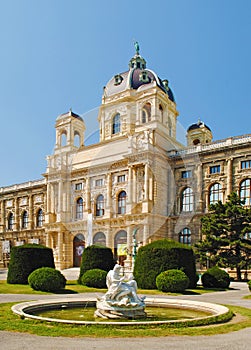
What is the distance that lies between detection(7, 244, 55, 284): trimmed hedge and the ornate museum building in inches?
678

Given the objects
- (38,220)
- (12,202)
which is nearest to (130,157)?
(38,220)

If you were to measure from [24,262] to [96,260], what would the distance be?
545 cm

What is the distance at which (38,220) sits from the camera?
6575cm

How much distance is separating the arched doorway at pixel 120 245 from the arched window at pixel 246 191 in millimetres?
15239

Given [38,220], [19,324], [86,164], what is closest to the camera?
[19,324]

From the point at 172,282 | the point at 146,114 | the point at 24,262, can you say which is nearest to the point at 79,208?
the point at 146,114

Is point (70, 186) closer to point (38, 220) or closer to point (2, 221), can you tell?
point (38, 220)

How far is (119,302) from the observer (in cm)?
1282

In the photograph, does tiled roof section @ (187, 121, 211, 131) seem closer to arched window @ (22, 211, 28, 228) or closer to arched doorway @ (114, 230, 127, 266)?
arched doorway @ (114, 230, 127, 266)

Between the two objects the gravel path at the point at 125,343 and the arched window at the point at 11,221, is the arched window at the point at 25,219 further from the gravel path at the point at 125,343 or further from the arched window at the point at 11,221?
the gravel path at the point at 125,343

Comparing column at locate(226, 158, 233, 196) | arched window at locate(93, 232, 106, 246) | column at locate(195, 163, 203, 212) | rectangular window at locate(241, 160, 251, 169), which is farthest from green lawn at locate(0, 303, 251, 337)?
arched window at locate(93, 232, 106, 246)

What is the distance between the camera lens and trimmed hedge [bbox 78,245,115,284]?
31.0 metres

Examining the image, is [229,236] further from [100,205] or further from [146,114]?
[146,114]

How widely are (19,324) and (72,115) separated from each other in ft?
175
